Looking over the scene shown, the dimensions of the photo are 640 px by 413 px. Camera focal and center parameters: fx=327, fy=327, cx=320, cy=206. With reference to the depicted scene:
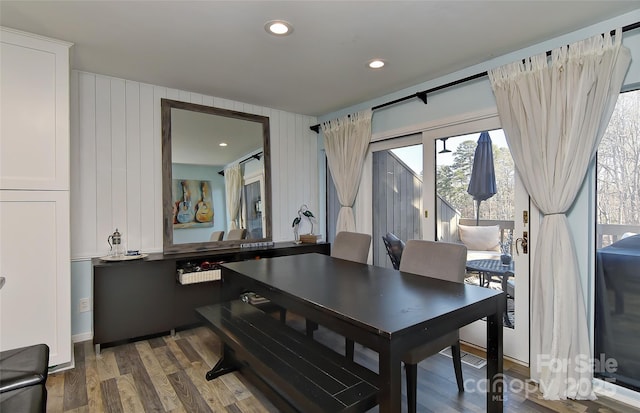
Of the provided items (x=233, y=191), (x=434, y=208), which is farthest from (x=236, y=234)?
(x=434, y=208)

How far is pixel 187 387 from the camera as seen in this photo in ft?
7.32

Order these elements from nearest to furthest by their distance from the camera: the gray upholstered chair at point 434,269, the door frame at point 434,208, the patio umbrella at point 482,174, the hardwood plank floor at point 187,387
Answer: the gray upholstered chair at point 434,269 → the hardwood plank floor at point 187,387 → the door frame at point 434,208 → the patio umbrella at point 482,174

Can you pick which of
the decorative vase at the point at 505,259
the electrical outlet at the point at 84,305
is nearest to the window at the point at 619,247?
the decorative vase at the point at 505,259

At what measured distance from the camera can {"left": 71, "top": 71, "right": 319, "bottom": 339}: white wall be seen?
2.93m

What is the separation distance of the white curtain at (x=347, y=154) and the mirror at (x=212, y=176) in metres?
0.83

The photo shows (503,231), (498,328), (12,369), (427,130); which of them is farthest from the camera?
(427,130)

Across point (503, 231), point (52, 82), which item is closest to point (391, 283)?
point (503, 231)

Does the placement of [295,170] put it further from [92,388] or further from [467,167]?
[92,388]

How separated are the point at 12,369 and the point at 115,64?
239 centimetres

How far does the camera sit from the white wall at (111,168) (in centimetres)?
293

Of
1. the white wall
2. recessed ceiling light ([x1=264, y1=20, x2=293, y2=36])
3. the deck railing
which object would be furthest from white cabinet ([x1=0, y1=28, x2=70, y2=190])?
the deck railing

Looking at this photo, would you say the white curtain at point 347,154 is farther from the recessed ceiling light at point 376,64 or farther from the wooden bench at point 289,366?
the wooden bench at point 289,366

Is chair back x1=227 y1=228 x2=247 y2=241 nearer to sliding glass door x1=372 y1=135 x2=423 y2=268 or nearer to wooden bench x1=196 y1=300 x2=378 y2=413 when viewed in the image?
wooden bench x1=196 y1=300 x2=378 y2=413

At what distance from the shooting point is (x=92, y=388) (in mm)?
2215
